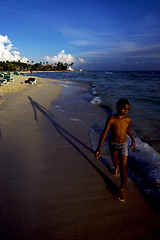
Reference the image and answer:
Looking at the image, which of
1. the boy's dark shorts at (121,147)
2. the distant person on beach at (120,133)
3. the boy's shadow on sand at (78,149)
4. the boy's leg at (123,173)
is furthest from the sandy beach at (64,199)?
the boy's dark shorts at (121,147)

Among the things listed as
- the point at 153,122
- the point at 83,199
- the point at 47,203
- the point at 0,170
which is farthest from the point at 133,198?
the point at 153,122

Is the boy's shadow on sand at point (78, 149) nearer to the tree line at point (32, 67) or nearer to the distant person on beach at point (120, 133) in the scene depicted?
the distant person on beach at point (120, 133)

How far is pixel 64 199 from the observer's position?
101 inches

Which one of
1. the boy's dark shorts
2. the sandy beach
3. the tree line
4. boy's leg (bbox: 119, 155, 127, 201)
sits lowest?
the sandy beach

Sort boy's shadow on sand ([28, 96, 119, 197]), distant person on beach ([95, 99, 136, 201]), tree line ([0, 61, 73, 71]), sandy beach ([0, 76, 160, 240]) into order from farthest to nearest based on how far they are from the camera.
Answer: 1. tree line ([0, 61, 73, 71])
2. boy's shadow on sand ([28, 96, 119, 197])
3. distant person on beach ([95, 99, 136, 201])
4. sandy beach ([0, 76, 160, 240])

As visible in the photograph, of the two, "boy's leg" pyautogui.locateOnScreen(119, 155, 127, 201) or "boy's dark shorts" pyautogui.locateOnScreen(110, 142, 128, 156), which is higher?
"boy's dark shorts" pyautogui.locateOnScreen(110, 142, 128, 156)

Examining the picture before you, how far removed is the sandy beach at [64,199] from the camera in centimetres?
203

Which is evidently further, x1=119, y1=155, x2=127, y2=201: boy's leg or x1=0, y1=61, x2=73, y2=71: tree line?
x1=0, y1=61, x2=73, y2=71: tree line

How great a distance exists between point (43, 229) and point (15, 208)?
2.05ft

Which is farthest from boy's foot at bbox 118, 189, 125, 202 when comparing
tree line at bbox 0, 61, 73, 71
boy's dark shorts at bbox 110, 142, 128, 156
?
tree line at bbox 0, 61, 73, 71

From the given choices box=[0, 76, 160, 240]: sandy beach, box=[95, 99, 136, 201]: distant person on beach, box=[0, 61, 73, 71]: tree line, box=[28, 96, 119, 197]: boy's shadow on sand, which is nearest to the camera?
box=[0, 76, 160, 240]: sandy beach

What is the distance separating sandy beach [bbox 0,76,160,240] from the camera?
2027 mm

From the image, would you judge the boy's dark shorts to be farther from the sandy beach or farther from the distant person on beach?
the sandy beach

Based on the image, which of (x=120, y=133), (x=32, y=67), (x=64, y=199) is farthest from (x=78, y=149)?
(x=32, y=67)
